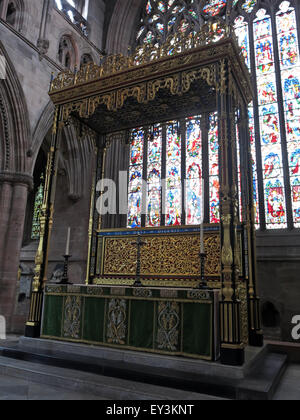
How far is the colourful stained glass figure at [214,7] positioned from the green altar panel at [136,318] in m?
9.88

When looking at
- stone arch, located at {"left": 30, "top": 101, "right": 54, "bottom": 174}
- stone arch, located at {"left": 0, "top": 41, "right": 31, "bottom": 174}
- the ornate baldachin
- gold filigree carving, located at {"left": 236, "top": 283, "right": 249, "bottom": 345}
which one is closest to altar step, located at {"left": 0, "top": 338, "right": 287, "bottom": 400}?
gold filigree carving, located at {"left": 236, "top": 283, "right": 249, "bottom": 345}

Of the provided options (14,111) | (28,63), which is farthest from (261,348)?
(28,63)

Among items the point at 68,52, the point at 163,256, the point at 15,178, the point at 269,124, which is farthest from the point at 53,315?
the point at 68,52

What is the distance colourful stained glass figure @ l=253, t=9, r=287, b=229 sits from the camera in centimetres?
818

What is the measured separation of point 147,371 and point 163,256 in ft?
7.62

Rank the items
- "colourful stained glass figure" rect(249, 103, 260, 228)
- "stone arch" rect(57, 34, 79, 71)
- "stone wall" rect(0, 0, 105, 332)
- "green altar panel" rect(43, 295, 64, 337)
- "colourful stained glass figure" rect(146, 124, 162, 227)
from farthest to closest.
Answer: "stone arch" rect(57, 34, 79, 71) → "colourful stained glass figure" rect(146, 124, 162, 227) → "colourful stained glass figure" rect(249, 103, 260, 228) → "stone wall" rect(0, 0, 105, 332) → "green altar panel" rect(43, 295, 64, 337)

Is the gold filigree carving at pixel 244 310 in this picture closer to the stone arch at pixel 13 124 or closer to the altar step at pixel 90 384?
the altar step at pixel 90 384

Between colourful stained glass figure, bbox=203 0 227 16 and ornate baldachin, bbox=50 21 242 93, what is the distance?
6574 millimetres

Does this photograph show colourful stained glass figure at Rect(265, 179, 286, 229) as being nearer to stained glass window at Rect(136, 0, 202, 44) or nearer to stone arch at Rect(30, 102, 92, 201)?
stone arch at Rect(30, 102, 92, 201)

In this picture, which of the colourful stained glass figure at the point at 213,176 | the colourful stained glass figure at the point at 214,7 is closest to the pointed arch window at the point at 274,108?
the colourful stained glass figure at the point at 214,7

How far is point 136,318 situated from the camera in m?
3.96

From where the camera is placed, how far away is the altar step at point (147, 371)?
297 cm

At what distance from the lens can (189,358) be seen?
3.54 meters

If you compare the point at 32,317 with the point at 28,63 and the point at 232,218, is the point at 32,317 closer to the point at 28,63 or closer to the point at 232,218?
the point at 232,218
